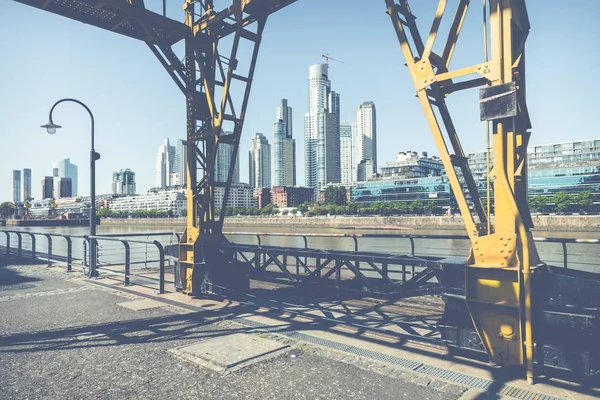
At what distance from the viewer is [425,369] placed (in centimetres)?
546

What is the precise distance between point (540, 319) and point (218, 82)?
8956 millimetres

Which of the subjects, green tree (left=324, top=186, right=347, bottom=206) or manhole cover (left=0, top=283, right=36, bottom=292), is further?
green tree (left=324, top=186, right=347, bottom=206)

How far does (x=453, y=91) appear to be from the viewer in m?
6.51

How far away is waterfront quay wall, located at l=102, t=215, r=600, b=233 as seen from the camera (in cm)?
7819

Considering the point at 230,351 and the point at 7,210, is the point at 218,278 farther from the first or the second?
the point at 7,210

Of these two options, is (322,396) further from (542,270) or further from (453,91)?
(453,91)

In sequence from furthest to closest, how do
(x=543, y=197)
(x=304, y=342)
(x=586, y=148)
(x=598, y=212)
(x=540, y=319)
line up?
(x=586, y=148) < (x=543, y=197) < (x=598, y=212) < (x=304, y=342) < (x=540, y=319)

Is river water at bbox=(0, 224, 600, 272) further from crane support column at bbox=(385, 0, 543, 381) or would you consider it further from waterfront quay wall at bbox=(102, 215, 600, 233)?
waterfront quay wall at bbox=(102, 215, 600, 233)

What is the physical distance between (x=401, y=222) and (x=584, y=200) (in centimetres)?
4337

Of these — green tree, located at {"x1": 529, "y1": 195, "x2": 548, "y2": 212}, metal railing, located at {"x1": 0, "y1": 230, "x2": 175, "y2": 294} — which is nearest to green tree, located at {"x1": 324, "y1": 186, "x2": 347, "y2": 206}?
green tree, located at {"x1": 529, "y1": 195, "x2": 548, "y2": 212}

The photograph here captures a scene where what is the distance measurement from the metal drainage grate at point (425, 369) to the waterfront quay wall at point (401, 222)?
5529 cm

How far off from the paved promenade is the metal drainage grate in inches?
1.1

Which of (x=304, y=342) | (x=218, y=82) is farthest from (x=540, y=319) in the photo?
(x=218, y=82)

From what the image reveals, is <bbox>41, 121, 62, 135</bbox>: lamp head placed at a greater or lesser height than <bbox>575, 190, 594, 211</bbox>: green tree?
greater
